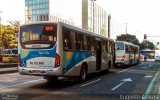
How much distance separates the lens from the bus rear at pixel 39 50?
15.8 metres

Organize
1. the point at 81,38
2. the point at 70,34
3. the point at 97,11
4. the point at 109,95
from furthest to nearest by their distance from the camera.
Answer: the point at 97,11
the point at 81,38
the point at 70,34
the point at 109,95

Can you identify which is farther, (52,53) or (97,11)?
(97,11)

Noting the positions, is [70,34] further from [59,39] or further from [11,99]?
[11,99]

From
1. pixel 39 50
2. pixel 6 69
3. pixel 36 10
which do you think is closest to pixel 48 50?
pixel 39 50

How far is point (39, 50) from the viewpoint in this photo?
16.0 metres

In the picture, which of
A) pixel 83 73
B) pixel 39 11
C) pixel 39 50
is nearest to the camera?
pixel 39 50

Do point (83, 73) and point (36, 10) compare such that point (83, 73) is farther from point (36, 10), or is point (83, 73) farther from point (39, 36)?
point (36, 10)

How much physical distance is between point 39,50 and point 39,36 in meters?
0.67

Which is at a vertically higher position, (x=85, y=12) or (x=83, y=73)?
(x=85, y=12)

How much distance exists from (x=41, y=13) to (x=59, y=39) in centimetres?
11405

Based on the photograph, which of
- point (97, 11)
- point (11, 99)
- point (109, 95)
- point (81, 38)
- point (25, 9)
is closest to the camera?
point (11, 99)

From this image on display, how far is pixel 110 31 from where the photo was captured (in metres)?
140

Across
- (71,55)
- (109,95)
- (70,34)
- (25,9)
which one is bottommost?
(109,95)

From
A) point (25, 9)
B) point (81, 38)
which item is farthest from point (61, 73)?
point (25, 9)
